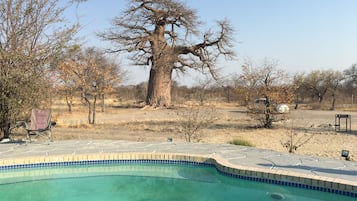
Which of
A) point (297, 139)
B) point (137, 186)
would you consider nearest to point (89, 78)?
point (297, 139)

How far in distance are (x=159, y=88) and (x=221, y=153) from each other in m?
19.6

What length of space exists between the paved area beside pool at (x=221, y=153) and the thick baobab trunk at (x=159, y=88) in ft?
59.3

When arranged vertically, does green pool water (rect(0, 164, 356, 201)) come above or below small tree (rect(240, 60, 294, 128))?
below

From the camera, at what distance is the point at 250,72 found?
13562 millimetres

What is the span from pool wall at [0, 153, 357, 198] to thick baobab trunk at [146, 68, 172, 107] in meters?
19.3

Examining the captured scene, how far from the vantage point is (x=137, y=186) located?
17.2 feet

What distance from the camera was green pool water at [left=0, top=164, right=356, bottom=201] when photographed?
468 centimetres

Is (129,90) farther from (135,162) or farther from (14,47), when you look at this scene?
(135,162)

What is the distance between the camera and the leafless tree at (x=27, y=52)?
26.1ft

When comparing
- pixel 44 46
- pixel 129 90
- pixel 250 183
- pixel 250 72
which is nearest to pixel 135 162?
pixel 250 183

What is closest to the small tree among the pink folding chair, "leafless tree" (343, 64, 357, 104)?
the pink folding chair

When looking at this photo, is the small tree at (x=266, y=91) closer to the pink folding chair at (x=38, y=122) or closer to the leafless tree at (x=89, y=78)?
the leafless tree at (x=89, y=78)

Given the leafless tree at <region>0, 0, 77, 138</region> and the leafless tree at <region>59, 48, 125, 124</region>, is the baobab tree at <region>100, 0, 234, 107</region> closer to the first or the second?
the leafless tree at <region>59, 48, 125, 124</region>

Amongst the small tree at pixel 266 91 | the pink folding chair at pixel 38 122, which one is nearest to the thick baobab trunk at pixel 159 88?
the small tree at pixel 266 91
